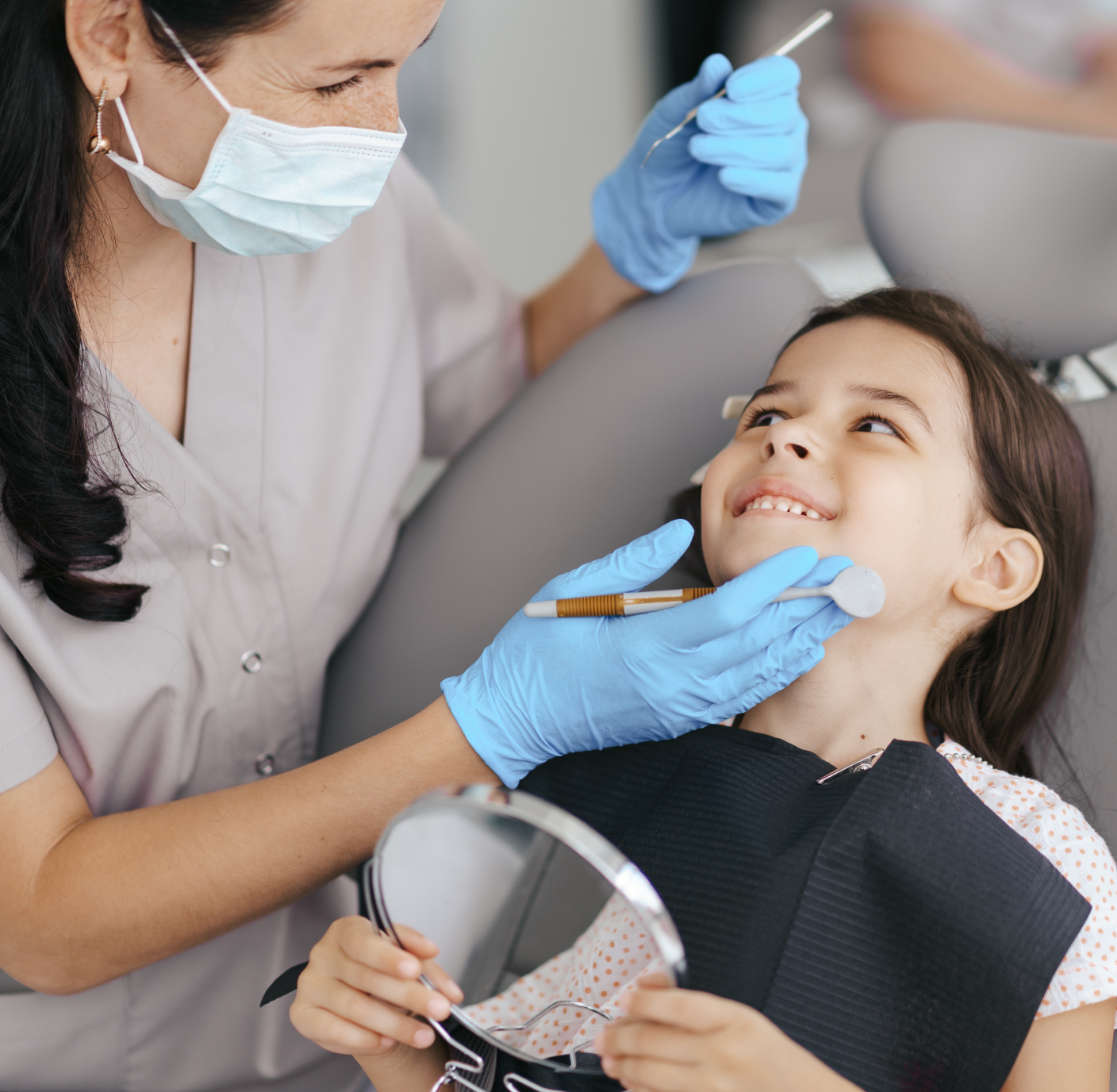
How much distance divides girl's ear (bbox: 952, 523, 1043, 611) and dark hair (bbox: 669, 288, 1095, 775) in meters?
0.03

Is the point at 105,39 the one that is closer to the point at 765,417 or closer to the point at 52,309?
the point at 52,309

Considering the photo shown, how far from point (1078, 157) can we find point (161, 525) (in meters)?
1.16

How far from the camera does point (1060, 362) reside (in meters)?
1.33

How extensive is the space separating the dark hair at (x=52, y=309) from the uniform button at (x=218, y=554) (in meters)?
0.10

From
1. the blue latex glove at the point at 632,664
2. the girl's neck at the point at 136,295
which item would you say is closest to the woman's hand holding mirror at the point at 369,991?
the blue latex glove at the point at 632,664

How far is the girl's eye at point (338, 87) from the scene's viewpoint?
93 cm

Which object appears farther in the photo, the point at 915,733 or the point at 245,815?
the point at 915,733

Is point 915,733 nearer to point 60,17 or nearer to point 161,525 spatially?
point 161,525

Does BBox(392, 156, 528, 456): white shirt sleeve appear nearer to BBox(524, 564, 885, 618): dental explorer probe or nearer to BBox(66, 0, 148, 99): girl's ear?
BBox(66, 0, 148, 99): girl's ear

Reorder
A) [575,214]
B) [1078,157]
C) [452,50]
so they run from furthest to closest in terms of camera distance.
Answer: [575,214], [452,50], [1078,157]

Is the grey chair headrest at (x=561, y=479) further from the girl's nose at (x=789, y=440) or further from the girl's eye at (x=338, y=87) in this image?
the girl's eye at (x=338, y=87)

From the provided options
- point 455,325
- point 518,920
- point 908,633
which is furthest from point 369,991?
point 455,325

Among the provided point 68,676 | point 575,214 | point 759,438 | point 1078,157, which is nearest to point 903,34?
point 575,214

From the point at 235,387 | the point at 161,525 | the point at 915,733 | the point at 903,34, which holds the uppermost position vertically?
the point at 903,34
